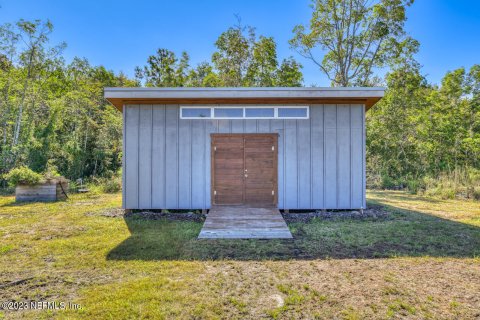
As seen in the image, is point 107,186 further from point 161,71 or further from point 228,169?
point 161,71

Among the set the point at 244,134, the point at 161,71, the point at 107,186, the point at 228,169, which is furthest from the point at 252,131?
the point at 161,71

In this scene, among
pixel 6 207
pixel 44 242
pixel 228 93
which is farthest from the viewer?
pixel 6 207

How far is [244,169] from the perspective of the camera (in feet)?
20.3

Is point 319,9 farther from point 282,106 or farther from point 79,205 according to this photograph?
point 79,205

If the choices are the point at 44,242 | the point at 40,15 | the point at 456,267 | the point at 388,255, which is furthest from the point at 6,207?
the point at 456,267

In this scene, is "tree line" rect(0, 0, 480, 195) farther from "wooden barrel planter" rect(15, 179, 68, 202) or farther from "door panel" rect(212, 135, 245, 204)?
"door panel" rect(212, 135, 245, 204)

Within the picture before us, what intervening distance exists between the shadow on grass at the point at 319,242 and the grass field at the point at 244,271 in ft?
0.05

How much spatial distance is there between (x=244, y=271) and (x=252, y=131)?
11.8ft

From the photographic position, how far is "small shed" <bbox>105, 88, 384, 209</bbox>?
598cm

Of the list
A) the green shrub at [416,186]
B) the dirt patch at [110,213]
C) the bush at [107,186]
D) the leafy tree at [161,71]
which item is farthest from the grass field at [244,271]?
the leafy tree at [161,71]

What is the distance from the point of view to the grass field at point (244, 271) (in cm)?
226

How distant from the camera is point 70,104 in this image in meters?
13.1

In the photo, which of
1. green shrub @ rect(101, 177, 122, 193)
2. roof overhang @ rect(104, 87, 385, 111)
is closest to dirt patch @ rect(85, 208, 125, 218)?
roof overhang @ rect(104, 87, 385, 111)

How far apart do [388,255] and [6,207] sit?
29.1ft
